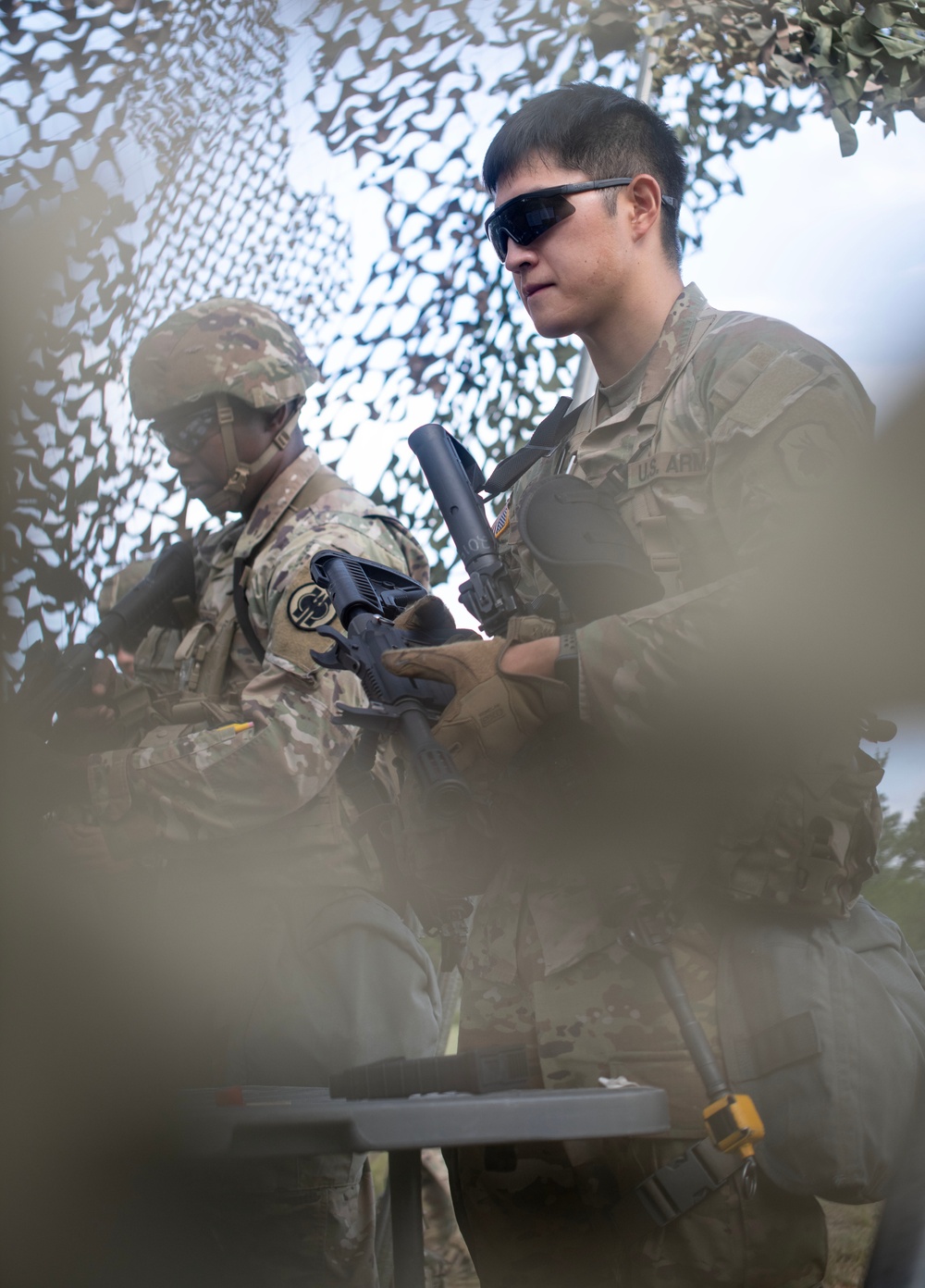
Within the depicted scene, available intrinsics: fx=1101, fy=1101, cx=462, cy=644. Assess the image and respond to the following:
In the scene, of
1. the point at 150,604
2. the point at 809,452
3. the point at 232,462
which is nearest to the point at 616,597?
the point at 809,452

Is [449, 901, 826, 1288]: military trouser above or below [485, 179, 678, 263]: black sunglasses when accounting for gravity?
below

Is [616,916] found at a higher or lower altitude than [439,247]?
lower

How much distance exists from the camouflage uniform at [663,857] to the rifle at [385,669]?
199mm

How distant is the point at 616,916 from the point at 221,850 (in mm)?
1226

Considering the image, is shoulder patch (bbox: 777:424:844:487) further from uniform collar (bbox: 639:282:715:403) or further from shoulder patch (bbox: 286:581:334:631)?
shoulder patch (bbox: 286:581:334:631)

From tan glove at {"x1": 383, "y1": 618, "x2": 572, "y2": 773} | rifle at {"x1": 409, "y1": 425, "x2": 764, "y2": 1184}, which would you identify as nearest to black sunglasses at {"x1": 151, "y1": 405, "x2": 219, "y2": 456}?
rifle at {"x1": 409, "y1": 425, "x2": 764, "y2": 1184}

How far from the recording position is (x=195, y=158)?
3.32 ft

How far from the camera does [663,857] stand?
154cm

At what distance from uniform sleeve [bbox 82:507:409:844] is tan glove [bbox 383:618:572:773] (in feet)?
3.06

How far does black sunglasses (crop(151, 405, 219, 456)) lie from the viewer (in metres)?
2.77

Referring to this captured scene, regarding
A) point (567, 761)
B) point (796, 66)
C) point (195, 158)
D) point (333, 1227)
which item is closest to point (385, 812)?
point (567, 761)

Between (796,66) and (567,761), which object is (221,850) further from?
(796,66)

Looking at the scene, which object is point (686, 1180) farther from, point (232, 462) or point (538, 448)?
point (232, 462)

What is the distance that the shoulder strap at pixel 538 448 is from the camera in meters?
1.97
